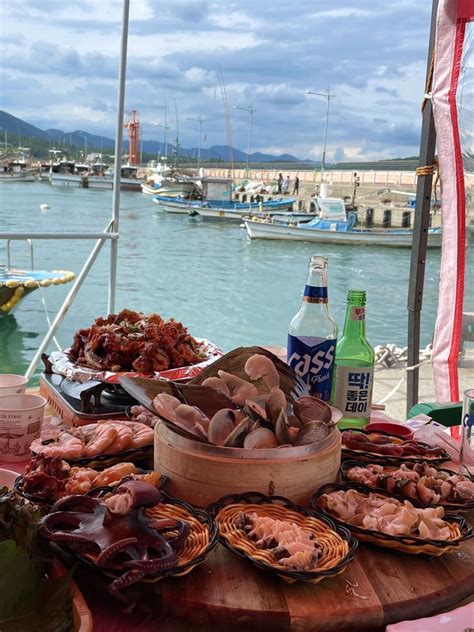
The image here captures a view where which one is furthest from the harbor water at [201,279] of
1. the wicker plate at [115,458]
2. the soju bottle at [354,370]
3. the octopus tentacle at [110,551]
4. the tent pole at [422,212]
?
the octopus tentacle at [110,551]

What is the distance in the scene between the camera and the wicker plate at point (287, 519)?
2.88ft

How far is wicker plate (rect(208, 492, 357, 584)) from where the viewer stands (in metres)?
0.88

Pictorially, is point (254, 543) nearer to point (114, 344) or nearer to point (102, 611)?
point (102, 611)

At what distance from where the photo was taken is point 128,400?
1.66m

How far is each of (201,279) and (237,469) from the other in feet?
74.1

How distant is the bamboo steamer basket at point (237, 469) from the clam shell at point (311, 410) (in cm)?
9

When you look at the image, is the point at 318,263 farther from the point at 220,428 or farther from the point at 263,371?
the point at 220,428

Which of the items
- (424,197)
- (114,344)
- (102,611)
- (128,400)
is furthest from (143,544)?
(424,197)

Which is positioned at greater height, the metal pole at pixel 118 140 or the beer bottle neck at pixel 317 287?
the metal pole at pixel 118 140

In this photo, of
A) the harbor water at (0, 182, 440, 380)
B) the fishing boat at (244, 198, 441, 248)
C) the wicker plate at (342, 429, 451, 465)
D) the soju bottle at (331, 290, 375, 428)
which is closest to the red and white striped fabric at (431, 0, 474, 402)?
the soju bottle at (331, 290, 375, 428)

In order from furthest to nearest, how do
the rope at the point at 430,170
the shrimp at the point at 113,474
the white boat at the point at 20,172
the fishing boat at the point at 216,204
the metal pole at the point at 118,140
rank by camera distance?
1. the fishing boat at the point at 216,204
2. the white boat at the point at 20,172
3. the metal pole at the point at 118,140
4. the rope at the point at 430,170
5. the shrimp at the point at 113,474

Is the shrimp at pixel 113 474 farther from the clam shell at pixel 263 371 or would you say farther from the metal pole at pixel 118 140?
the metal pole at pixel 118 140

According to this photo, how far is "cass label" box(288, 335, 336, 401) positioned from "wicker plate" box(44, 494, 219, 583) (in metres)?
0.58

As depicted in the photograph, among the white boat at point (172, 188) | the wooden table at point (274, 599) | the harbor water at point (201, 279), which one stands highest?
the white boat at point (172, 188)
